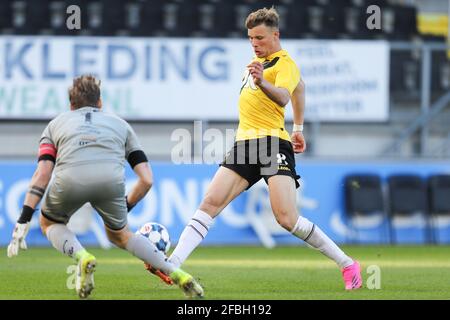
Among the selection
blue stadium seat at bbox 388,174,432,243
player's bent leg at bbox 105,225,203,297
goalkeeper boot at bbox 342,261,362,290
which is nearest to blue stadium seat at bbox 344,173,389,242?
blue stadium seat at bbox 388,174,432,243

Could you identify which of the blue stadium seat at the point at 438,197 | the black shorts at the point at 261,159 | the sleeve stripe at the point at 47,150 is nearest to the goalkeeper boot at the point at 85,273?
the sleeve stripe at the point at 47,150

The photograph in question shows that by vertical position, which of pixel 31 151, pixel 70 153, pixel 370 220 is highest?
pixel 70 153

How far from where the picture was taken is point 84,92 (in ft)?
26.8

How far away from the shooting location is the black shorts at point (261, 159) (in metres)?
8.92

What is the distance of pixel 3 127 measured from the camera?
17859 millimetres

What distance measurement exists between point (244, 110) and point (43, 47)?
30.5ft

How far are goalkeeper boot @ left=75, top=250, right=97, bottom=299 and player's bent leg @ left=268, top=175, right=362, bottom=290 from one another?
1.63m

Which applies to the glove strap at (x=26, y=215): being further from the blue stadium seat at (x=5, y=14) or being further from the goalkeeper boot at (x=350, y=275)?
the blue stadium seat at (x=5, y=14)

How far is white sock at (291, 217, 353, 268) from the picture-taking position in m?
9.02

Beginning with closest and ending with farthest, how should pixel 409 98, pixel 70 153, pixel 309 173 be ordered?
pixel 70 153 < pixel 309 173 < pixel 409 98

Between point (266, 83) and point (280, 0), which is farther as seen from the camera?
point (280, 0)

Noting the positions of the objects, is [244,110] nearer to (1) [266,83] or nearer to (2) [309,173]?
(1) [266,83]

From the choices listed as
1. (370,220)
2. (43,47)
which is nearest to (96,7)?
(43,47)

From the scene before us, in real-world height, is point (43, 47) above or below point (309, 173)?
above
